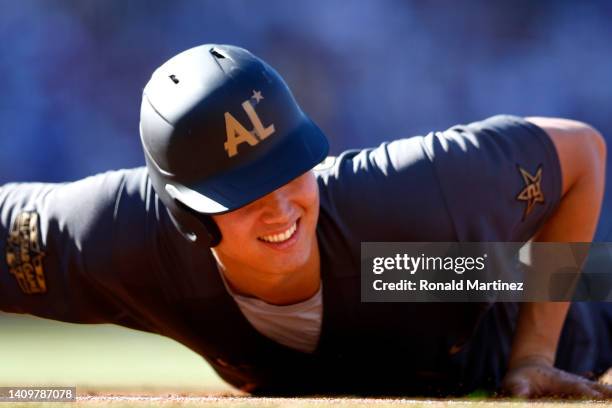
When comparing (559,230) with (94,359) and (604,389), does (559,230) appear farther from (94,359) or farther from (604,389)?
(94,359)

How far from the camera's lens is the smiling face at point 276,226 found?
1.28 m

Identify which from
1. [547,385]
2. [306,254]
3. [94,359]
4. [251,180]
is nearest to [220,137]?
[251,180]

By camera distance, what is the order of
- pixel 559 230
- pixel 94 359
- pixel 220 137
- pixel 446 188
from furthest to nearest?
pixel 94 359
pixel 559 230
pixel 446 188
pixel 220 137

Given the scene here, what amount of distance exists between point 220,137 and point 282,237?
0.52ft

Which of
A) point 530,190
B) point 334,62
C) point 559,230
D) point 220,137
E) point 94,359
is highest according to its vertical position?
point 220,137

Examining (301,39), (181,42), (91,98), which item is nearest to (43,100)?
(91,98)

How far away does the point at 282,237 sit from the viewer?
129cm

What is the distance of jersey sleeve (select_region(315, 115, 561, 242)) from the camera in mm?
1396

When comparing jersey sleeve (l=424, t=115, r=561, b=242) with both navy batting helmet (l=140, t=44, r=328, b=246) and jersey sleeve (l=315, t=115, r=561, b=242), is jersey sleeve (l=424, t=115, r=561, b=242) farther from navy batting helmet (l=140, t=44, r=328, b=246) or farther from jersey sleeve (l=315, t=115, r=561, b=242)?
navy batting helmet (l=140, t=44, r=328, b=246)

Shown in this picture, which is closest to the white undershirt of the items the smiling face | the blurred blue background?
the smiling face

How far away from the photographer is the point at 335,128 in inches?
131

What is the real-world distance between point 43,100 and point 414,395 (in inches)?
89.1

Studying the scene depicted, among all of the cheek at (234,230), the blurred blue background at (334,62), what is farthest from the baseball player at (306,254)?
the blurred blue background at (334,62)

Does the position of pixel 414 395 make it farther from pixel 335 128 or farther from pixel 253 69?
pixel 335 128
